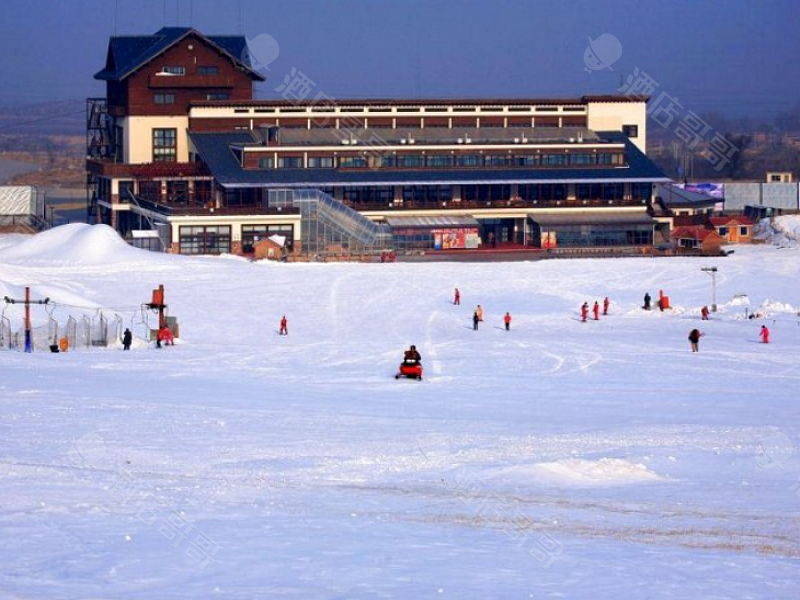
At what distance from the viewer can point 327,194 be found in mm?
77438

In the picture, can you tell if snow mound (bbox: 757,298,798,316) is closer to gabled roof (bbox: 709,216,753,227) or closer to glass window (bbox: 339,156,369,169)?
gabled roof (bbox: 709,216,753,227)

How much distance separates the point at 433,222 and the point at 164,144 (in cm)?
2011

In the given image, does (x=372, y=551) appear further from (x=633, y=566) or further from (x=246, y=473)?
(x=246, y=473)

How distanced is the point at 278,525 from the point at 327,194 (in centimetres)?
5941

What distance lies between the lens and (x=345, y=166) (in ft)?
269

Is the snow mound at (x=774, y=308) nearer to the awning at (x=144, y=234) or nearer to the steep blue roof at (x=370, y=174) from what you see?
the steep blue roof at (x=370, y=174)

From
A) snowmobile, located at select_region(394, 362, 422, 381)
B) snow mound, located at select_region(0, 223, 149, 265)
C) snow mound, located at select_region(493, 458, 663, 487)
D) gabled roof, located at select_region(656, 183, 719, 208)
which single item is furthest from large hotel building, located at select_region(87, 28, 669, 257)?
snow mound, located at select_region(493, 458, 663, 487)

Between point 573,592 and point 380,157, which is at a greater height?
point 380,157

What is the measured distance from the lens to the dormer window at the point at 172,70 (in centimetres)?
8788

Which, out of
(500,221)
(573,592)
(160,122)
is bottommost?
(573,592)

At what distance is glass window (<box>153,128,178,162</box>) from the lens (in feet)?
287

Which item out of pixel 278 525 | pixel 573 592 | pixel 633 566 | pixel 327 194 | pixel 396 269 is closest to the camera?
pixel 573 592

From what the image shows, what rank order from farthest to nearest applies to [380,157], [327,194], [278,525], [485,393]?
[380,157] → [327,194] → [485,393] → [278,525]

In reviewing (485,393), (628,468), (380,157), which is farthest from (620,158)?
(628,468)
